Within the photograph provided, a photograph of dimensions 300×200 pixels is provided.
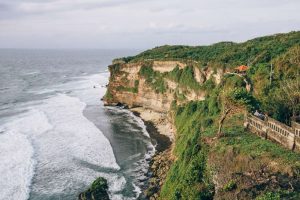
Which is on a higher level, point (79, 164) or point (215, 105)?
point (215, 105)

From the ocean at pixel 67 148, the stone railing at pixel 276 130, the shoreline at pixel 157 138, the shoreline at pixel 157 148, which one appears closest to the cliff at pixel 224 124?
the shoreline at pixel 157 148

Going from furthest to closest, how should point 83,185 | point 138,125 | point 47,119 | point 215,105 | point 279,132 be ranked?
point 47,119 → point 138,125 → point 215,105 → point 83,185 → point 279,132

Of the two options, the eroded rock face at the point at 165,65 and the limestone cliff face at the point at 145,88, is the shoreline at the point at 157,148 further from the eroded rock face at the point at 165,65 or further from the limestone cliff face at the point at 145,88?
the eroded rock face at the point at 165,65

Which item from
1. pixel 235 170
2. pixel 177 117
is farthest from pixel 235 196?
pixel 177 117

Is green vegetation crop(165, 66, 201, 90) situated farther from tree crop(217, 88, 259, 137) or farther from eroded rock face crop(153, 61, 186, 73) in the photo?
tree crop(217, 88, 259, 137)

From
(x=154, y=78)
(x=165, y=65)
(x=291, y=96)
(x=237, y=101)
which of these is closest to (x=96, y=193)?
(x=237, y=101)

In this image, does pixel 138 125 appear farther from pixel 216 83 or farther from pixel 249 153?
pixel 249 153

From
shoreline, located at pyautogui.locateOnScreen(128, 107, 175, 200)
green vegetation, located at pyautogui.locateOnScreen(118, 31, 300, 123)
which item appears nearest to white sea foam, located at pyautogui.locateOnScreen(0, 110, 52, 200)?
shoreline, located at pyautogui.locateOnScreen(128, 107, 175, 200)
